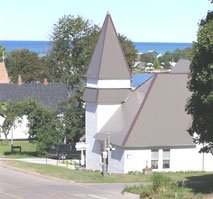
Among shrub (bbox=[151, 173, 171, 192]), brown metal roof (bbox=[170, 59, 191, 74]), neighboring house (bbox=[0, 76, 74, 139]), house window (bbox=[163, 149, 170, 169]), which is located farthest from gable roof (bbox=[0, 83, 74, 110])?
shrub (bbox=[151, 173, 171, 192])

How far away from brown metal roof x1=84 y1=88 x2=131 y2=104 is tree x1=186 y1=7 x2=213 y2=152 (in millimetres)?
20680

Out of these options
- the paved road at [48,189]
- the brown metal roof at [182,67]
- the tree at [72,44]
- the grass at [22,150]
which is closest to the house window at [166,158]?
the brown metal roof at [182,67]

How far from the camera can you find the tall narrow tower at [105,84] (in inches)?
1973

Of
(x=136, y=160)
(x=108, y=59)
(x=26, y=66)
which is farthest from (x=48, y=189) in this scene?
(x=26, y=66)

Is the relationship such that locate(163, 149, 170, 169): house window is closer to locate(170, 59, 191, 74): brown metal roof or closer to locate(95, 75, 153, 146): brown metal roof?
locate(95, 75, 153, 146): brown metal roof

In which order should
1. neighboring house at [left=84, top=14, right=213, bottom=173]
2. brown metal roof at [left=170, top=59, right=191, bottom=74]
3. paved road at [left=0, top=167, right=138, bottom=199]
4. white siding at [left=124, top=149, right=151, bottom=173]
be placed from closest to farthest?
paved road at [left=0, top=167, right=138, bottom=199], white siding at [left=124, top=149, right=151, bottom=173], neighboring house at [left=84, top=14, right=213, bottom=173], brown metal roof at [left=170, top=59, right=191, bottom=74]

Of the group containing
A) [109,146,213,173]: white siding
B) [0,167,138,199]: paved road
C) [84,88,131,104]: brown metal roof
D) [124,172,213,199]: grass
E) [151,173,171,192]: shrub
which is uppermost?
[84,88,131,104]: brown metal roof

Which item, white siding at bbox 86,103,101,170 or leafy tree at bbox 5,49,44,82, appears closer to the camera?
white siding at bbox 86,103,101,170

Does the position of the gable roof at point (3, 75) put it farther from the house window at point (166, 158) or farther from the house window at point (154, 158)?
the house window at point (154, 158)

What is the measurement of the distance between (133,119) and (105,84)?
3.96 meters

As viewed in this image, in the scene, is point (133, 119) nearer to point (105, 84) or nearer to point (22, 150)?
point (105, 84)

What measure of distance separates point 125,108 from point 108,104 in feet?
4.45

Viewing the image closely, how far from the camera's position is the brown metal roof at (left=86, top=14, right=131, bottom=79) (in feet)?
165

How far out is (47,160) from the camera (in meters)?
54.2
